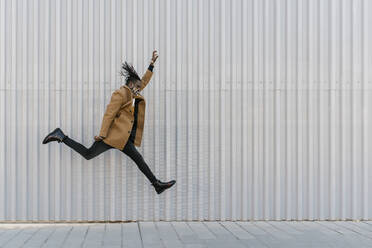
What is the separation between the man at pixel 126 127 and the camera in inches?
258

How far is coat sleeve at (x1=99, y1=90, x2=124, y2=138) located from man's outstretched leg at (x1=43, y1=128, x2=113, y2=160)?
0.19 metres

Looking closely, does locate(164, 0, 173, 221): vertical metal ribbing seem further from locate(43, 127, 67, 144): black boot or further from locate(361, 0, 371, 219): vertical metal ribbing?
locate(361, 0, 371, 219): vertical metal ribbing

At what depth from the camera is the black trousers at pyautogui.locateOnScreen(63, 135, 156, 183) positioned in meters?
6.59

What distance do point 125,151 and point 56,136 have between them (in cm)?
95

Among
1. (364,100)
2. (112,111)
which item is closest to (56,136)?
(112,111)

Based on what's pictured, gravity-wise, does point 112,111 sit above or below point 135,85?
below

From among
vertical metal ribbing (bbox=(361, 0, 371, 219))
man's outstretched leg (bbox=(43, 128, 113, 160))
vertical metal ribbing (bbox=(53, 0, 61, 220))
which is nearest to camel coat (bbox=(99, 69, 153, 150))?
man's outstretched leg (bbox=(43, 128, 113, 160))

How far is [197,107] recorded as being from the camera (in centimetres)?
697

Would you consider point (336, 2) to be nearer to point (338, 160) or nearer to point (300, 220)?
point (338, 160)

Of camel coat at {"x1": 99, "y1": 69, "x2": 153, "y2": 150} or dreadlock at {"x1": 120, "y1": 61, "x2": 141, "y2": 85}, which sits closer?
camel coat at {"x1": 99, "y1": 69, "x2": 153, "y2": 150}

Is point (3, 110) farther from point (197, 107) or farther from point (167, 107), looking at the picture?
point (197, 107)

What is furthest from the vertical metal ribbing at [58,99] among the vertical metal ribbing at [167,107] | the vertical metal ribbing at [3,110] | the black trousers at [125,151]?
the vertical metal ribbing at [167,107]

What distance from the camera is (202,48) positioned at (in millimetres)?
6977

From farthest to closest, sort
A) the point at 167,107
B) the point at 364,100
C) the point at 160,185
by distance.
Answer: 1. the point at 364,100
2. the point at 167,107
3. the point at 160,185
